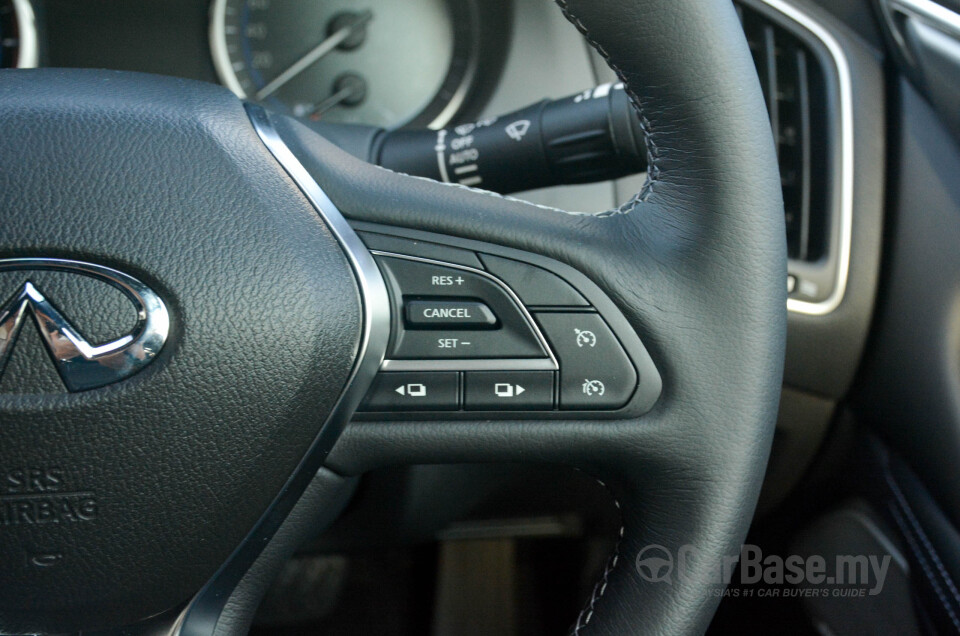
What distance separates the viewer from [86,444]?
58 centimetres

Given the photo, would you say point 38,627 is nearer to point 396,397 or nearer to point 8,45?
point 396,397

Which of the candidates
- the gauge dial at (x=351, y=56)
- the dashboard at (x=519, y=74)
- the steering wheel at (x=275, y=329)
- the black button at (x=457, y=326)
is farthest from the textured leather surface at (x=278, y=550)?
the gauge dial at (x=351, y=56)

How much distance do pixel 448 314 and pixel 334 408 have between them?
11 cm

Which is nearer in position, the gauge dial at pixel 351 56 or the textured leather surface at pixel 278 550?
the textured leather surface at pixel 278 550

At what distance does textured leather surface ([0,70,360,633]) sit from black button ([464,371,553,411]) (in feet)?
0.31

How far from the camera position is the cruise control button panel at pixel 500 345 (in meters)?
0.64

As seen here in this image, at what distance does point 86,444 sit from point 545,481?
67cm

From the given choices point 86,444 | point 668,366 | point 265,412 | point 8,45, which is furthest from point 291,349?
point 8,45

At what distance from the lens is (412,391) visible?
0.63 metres

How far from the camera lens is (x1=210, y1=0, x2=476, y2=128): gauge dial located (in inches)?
58.1

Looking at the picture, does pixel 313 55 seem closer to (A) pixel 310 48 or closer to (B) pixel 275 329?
(A) pixel 310 48

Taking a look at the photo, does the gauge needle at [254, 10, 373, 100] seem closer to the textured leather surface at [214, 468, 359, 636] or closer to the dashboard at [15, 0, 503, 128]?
the dashboard at [15, 0, 503, 128]

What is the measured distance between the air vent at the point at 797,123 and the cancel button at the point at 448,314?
63 cm

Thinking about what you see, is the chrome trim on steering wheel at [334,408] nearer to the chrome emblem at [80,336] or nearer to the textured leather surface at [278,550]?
the textured leather surface at [278,550]
